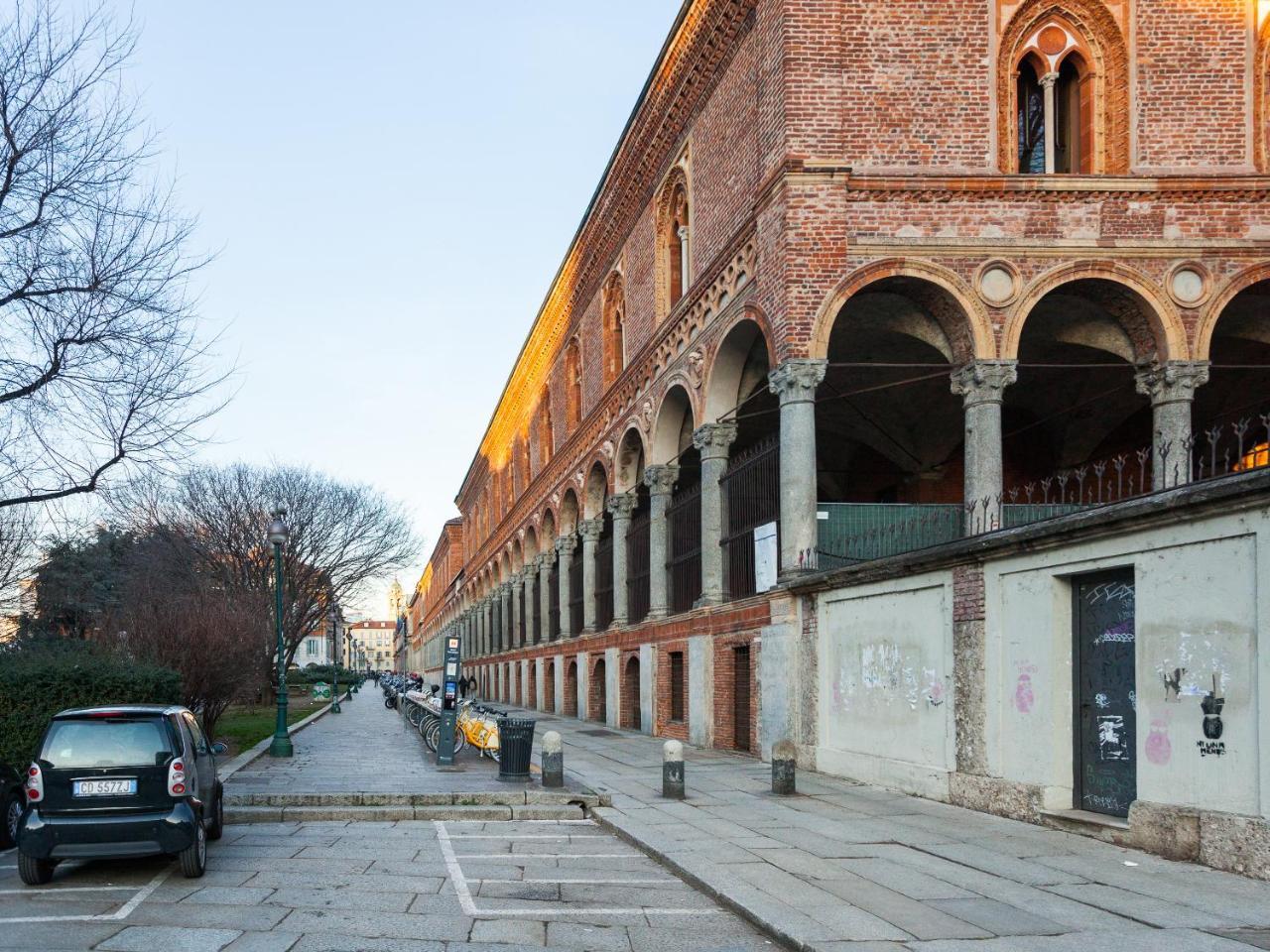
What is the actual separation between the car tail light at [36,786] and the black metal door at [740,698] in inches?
503

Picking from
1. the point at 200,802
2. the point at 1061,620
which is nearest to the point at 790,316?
the point at 1061,620

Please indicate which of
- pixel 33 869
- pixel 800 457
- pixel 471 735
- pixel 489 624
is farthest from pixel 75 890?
pixel 489 624

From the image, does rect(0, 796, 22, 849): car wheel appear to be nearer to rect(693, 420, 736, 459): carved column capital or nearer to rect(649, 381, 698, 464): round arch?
rect(693, 420, 736, 459): carved column capital

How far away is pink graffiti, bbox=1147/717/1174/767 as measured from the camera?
10.1 meters

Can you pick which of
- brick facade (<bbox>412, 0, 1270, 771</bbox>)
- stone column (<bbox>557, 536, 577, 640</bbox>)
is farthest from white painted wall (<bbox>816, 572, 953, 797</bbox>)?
stone column (<bbox>557, 536, 577, 640</bbox>)

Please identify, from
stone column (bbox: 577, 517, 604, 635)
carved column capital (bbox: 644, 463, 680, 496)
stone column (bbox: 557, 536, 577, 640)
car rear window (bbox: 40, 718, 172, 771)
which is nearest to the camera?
car rear window (bbox: 40, 718, 172, 771)

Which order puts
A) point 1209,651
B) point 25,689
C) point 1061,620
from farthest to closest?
point 25,689, point 1061,620, point 1209,651

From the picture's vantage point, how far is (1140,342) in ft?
61.4

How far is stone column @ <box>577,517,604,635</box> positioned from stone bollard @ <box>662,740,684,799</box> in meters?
19.1

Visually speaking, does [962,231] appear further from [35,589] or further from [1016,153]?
[35,589]

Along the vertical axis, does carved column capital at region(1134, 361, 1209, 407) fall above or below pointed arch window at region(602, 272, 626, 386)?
below

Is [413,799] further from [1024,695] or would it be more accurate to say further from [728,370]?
[728,370]

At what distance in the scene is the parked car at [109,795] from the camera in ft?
31.6

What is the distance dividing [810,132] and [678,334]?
6.73 meters
